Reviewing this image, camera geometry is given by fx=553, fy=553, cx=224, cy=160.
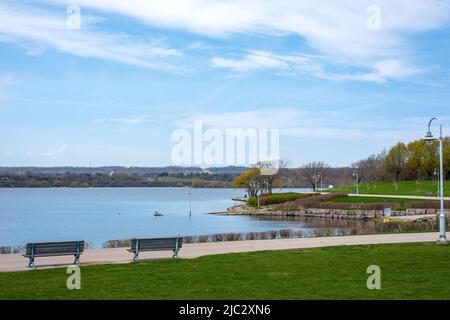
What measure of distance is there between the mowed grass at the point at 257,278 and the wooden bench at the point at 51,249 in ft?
4.35

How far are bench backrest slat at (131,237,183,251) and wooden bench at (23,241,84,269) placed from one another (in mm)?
1819

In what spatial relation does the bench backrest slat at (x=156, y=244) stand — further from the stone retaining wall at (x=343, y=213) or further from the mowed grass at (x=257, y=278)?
the stone retaining wall at (x=343, y=213)

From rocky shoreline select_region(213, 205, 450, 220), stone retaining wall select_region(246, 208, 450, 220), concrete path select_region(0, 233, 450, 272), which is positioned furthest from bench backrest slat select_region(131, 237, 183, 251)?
stone retaining wall select_region(246, 208, 450, 220)

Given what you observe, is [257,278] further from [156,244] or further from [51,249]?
[51,249]

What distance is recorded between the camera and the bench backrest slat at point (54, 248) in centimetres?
1686

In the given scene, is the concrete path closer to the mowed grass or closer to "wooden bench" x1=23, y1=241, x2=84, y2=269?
"wooden bench" x1=23, y1=241, x2=84, y2=269

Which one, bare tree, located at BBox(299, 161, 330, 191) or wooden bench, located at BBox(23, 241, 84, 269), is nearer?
wooden bench, located at BBox(23, 241, 84, 269)

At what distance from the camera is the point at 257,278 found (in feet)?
45.1

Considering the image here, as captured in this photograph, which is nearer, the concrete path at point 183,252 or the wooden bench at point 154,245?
the concrete path at point 183,252

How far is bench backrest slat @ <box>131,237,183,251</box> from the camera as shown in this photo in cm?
1820

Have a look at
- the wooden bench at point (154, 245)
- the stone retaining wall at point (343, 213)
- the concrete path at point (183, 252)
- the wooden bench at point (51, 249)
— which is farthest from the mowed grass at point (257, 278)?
the stone retaining wall at point (343, 213)

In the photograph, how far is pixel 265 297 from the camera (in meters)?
11.3

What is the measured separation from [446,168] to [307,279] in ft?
312
